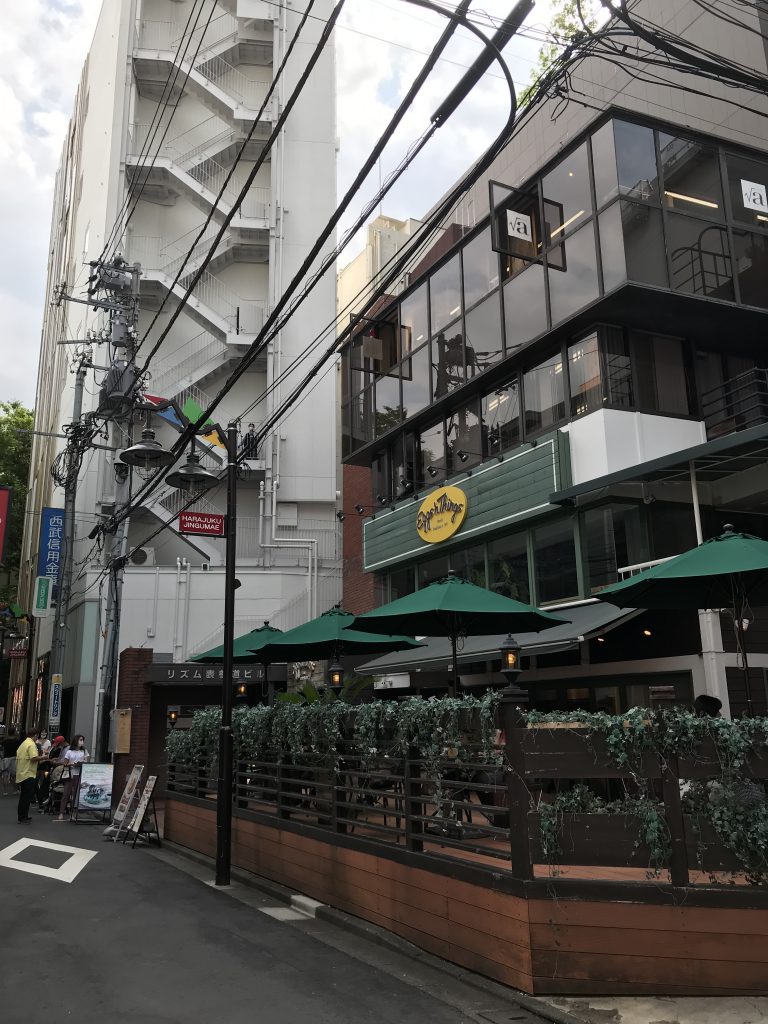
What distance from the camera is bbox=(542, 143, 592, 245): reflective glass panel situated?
48.8ft

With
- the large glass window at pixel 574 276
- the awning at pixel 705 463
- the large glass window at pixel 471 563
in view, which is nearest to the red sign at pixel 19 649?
the large glass window at pixel 471 563

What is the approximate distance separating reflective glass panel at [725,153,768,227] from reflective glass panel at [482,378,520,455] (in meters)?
4.98

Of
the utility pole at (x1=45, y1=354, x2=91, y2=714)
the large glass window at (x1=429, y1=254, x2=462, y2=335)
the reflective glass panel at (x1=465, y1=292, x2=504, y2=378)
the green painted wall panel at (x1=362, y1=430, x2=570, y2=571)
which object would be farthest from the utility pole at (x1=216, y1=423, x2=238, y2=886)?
the utility pole at (x1=45, y1=354, x2=91, y2=714)

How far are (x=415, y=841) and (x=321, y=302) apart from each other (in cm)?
2779

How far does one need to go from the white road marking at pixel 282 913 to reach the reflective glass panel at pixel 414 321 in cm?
1340

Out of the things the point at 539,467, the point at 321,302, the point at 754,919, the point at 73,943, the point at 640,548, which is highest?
the point at 321,302

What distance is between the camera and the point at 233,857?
1190cm

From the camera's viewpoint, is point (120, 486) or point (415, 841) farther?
point (120, 486)

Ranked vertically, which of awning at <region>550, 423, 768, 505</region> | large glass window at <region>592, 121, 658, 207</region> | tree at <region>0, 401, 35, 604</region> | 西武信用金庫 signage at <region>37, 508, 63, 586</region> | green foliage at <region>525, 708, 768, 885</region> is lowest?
green foliage at <region>525, 708, 768, 885</region>

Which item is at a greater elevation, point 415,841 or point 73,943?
point 415,841

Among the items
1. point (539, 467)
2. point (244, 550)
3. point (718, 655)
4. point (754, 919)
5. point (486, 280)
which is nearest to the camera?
point (754, 919)

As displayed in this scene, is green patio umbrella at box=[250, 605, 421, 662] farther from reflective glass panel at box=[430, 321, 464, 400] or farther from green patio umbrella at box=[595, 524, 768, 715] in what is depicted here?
reflective glass panel at box=[430, 321, 464, 400]

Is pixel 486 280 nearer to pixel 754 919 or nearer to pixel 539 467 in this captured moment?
pixel 539 467

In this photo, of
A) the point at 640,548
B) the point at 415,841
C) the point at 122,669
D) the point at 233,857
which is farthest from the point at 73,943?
the point at 122,669
